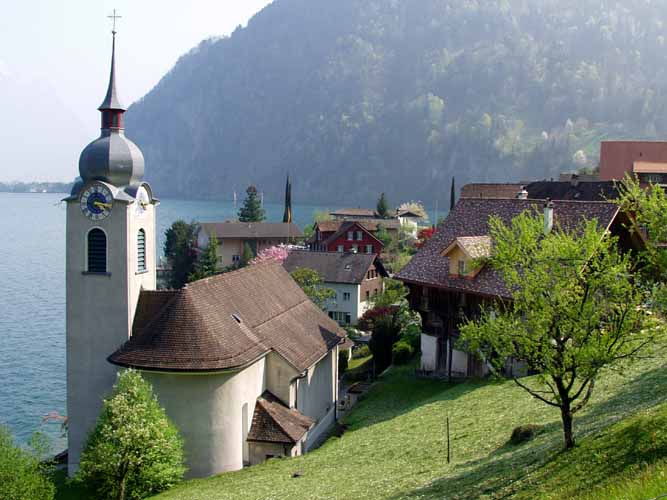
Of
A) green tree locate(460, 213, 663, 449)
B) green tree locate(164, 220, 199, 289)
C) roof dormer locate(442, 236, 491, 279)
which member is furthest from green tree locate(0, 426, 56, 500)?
green tree locate(164, 220, 199, 289)

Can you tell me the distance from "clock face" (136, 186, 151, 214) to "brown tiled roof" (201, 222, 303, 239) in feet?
251

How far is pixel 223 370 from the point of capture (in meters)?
29.9

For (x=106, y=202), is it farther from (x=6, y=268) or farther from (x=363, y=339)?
(x=6, y=268)

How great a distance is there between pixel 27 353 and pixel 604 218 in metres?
52.0

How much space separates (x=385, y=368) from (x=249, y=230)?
70646 millimetres

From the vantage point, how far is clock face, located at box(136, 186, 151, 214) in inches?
1353

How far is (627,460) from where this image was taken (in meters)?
16.0

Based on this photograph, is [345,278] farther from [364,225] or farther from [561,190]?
[364,225]

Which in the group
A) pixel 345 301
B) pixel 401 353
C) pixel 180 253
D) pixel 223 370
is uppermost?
pixel 223 370

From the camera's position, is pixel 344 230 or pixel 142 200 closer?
pixel 142 200

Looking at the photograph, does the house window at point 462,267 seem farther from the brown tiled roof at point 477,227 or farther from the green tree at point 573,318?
the green tree at point 573,318

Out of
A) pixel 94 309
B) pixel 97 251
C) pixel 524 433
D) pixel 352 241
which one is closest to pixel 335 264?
pixel 352 241

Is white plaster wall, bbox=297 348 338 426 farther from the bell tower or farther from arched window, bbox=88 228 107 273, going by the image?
arched window, bbox=88 228 107 273

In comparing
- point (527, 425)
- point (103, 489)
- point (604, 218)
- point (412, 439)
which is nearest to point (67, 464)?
point (103, 489)
